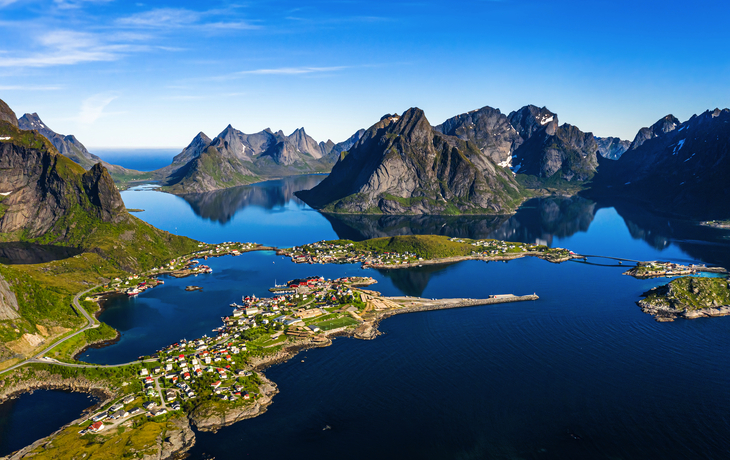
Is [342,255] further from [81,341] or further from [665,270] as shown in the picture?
[665,270]

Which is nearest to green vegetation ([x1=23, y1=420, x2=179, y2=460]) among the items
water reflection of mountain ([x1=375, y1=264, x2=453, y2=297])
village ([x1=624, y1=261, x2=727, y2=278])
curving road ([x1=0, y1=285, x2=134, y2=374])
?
curving road ([x1=0, y1=285, x2=134, y2=374])

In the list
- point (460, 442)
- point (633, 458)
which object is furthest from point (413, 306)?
point (633, 458)

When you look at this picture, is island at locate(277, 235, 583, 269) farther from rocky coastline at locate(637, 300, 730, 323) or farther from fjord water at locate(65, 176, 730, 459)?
rocky coastline at locate(637, 300, 730, 323)

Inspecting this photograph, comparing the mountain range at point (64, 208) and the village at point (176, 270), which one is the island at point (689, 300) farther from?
the mountain range at point (64, 208)

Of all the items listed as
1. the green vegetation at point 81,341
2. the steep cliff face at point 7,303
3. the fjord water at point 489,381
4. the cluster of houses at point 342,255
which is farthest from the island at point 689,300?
the steep cliff face at point 7,303

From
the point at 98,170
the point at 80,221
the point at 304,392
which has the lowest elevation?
the point at 304,392

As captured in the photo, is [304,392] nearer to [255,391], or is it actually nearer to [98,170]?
[255,391]
